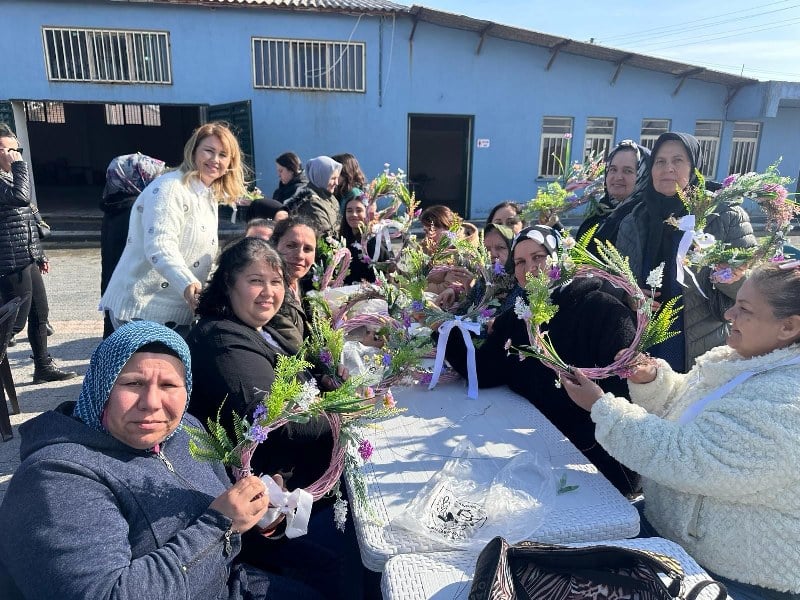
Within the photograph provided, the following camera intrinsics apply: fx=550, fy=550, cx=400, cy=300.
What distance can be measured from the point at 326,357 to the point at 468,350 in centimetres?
59

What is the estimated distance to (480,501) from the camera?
1.58 m

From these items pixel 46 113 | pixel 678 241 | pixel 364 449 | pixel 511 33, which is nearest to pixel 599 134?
pixel 511 33

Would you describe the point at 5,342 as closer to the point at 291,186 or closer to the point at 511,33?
the point at 291,186

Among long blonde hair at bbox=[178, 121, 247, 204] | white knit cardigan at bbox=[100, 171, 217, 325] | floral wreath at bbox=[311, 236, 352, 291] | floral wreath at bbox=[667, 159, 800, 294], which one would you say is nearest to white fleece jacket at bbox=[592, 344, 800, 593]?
floral wreath at bbox=[667, 159, 800, 294]

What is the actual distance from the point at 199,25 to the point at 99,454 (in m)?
11.4

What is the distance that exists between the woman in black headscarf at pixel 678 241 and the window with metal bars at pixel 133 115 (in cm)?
1870

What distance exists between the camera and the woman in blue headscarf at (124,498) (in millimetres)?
1107

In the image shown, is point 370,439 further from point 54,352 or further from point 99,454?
point 54,352

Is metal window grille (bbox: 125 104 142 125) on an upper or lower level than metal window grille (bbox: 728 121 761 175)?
upper

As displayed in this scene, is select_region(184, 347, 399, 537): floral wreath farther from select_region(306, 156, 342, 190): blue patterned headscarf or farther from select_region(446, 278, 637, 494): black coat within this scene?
select_region(306, 156, 342, 190): blue patterned headscarf

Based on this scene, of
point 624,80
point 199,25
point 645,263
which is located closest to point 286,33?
point 199,25

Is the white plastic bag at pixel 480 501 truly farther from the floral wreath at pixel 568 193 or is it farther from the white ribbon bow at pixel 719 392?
the floral wreath at pixel 568 193

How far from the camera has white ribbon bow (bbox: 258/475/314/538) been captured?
1.46m

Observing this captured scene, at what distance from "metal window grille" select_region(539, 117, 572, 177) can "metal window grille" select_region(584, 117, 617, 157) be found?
497 mm
